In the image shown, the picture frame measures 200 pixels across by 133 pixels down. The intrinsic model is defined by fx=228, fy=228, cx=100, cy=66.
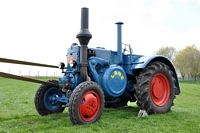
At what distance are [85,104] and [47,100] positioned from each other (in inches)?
79.7

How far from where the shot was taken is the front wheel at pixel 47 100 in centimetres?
648

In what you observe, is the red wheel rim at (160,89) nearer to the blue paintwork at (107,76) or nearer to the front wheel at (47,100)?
the blue paintwork at (107,76)

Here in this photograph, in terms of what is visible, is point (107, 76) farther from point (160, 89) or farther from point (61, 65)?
point (160, 89)

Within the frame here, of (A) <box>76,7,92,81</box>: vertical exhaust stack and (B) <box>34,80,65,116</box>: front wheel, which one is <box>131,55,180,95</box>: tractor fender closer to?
(A) <box>76,7,92,81</box>: vertical exhaust stack

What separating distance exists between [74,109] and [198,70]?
145 ft

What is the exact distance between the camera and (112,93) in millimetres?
6078

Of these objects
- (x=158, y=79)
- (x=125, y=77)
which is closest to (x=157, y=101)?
(x=158, y=79)

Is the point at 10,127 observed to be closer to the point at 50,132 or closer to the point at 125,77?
the point at 50,132

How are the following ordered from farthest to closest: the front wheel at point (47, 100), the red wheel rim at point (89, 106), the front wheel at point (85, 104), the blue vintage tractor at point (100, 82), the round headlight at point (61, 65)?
the front wheel at point (47, 100) < the round headlight at point (61, 65) < the blue vintage tractor at point (100, 82) < the red wheel rim at point (89, 106) < the front wheel at point (85, 104)

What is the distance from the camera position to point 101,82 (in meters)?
6.05

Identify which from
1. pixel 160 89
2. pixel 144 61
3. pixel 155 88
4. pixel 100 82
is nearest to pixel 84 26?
pixel 100 82

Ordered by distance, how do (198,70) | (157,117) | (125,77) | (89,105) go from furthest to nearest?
(198,70), (125,77), (157,117), (89,105)

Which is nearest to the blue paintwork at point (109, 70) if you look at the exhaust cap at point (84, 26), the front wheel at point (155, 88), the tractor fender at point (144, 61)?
the tractor fender at point (144, 61)

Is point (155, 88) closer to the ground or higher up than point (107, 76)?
closer to the ground
